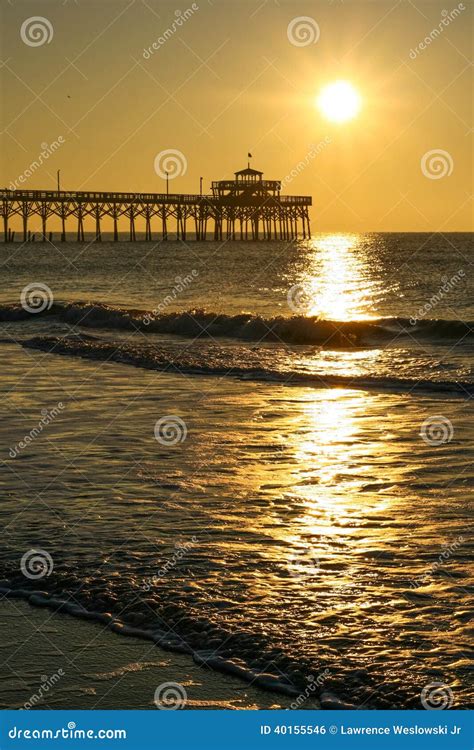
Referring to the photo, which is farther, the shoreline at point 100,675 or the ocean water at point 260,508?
the ocean water at point 260,508

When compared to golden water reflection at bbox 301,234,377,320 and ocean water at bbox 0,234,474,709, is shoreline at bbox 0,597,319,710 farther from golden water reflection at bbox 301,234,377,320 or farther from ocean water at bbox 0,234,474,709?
golden water reflection at bbox 301,234,377,320

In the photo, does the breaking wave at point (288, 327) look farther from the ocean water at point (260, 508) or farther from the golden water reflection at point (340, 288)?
the ocean water at point (260, 508)

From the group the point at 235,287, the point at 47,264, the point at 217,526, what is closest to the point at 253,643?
the point at 217,526

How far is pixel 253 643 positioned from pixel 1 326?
79.6 feet

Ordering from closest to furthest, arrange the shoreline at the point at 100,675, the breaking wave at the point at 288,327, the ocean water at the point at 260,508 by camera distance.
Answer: the shoreline at the point at 100,675, the ocean water at the point at 260,508, the breaking wave at the point at 288,327

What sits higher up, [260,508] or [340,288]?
[340,288]

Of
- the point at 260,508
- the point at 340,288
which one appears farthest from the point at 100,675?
the point at 340,288

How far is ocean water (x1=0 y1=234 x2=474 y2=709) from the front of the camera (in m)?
5.78

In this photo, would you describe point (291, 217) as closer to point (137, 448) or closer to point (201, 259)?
point (201, 259)

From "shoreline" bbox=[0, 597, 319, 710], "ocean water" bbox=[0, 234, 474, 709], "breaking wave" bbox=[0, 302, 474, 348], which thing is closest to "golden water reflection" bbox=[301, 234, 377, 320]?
"breaking wave" bbox=[0, 302, 474, 348]

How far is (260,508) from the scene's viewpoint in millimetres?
8500

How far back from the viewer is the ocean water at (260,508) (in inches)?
227

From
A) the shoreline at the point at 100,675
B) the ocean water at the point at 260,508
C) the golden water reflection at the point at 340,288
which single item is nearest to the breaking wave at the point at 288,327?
the golden water reflection at the point at 340,288

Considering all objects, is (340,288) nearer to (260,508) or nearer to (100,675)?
(260,508)
